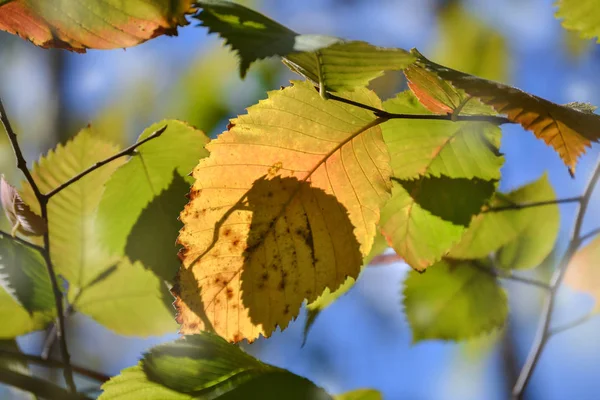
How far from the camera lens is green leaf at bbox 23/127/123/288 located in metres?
0.52

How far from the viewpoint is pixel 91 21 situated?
13.0 inches

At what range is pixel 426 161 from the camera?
17.6 inches

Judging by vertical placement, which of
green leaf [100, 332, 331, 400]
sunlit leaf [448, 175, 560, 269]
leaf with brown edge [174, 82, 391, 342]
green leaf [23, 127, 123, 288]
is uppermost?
green leaf [23, 127, 123, 288]

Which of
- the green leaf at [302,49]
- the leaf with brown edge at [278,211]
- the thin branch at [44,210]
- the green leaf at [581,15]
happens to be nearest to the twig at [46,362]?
the thin branch at [44,210]

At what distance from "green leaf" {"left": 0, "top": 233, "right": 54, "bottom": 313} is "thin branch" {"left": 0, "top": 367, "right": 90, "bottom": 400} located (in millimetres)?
139

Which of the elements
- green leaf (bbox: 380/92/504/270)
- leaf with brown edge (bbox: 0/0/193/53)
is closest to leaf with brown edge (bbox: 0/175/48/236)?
leaf with brown edge (bbox: 0/0/193/53)

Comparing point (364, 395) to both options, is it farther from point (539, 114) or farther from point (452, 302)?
point (539, 114)

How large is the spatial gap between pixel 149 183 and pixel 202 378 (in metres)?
0.17

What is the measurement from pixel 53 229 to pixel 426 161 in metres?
0.33

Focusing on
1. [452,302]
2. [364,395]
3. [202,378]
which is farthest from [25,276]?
[452,302]

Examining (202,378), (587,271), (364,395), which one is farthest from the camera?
(587,271)

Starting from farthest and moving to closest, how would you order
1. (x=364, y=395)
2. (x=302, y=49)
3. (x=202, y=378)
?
1. (x=364, y=395)
2. (x=202, y=378)
3. (x=302, y=49)

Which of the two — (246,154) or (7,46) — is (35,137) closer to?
(7,46)

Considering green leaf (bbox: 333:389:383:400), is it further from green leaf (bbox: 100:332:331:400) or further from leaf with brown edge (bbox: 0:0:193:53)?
leaf with brown edge (bbox: 0:0:193:53)
